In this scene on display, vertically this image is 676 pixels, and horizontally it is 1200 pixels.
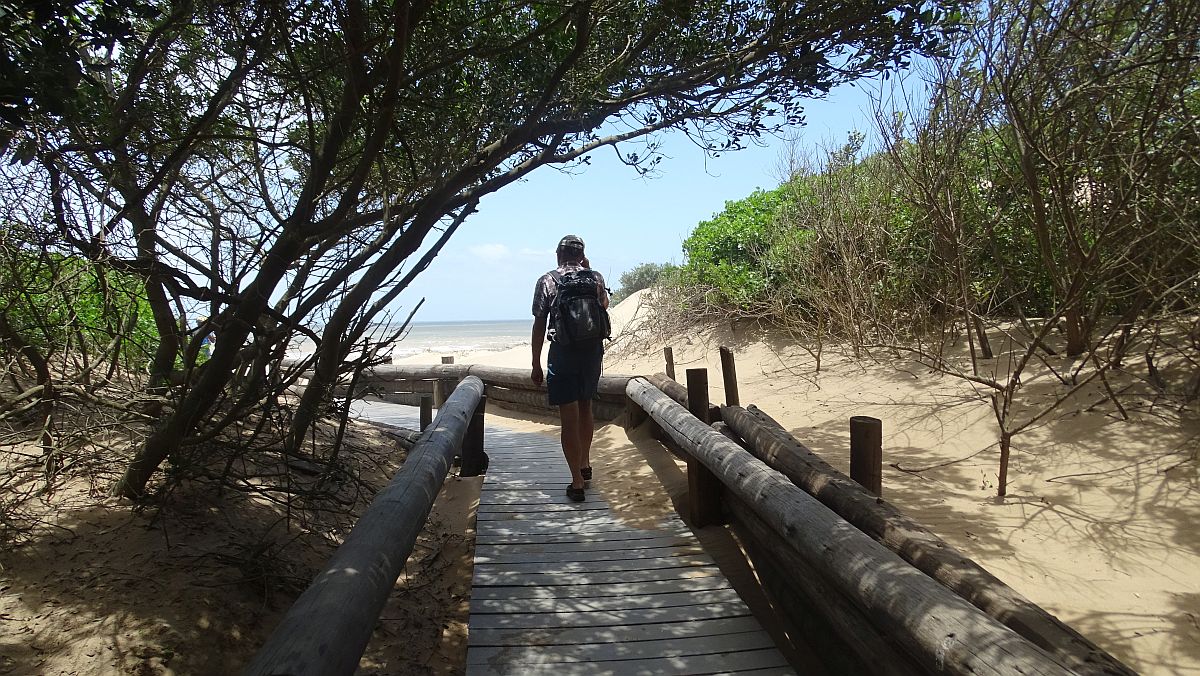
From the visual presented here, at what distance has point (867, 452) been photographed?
3.22 m

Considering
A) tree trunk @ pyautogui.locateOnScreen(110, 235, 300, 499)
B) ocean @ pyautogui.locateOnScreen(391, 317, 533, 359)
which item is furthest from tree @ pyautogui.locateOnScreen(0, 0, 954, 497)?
ocean @ pyautogui.locateOnScreen(391, 317, 533, 359)

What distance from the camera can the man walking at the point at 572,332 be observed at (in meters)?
4.32

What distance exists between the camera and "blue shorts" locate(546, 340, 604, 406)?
173 inches

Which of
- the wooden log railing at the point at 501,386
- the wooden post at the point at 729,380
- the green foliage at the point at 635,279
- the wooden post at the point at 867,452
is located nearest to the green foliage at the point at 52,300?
the wooden post at the point at 867,452

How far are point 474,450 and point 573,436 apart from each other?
1.69 meters

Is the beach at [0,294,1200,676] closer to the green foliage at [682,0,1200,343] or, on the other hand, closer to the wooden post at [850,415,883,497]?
the wooden post at [850,415,883,497]

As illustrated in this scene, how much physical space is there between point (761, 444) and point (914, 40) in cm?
285

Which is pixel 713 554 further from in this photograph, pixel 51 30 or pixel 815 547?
pixel 51 30

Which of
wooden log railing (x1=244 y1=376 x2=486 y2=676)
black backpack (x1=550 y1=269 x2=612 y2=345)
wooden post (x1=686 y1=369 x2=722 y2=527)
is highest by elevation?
black backpack (x1=550 y1=269 x2=612 y2=345)

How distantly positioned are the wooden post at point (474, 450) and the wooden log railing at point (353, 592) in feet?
8.66

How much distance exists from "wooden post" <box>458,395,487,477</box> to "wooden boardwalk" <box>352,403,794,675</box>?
3.60 ft

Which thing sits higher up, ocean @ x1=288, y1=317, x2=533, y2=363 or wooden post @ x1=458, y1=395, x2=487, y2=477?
wooden post @ x1=458, y1=395, x2=487, y2=477

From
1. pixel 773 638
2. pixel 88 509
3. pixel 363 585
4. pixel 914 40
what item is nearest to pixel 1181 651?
pixel 773 638

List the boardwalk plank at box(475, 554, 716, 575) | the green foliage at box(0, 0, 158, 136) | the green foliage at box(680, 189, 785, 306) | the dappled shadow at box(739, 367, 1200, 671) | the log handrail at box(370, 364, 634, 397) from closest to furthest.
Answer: the green foliage at box(0, 0, 158, 136) → the dappled shadow at box(739, 367, 1200, 671) → the boardwalk plank at box(475, 554, 716, 575) → the log handrail at box(370, 364, 634, 397) → the green foliage at box(680, 189, 785, 306)
